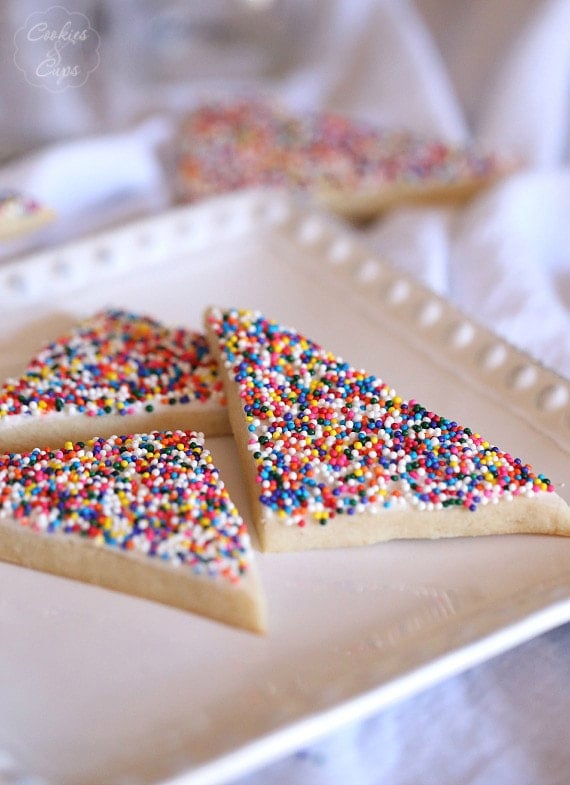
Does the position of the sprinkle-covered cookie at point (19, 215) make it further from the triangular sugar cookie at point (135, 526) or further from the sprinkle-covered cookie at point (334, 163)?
the triangular sugar cookie at point (135, 526)

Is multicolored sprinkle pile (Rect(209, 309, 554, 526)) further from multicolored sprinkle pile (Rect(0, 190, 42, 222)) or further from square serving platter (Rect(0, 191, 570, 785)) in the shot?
multicolored sprinkle pile (Rect(0, 190, 42, 222))

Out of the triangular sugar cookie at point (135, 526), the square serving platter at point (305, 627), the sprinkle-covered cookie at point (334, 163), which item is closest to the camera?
the square serving platter at point (305, 627)

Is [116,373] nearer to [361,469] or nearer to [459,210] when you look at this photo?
[361,469]

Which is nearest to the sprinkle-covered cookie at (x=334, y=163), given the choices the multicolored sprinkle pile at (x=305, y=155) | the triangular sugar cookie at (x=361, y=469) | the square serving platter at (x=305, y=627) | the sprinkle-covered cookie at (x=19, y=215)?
the multicolored sprinkle pile at (x=305, y=155)

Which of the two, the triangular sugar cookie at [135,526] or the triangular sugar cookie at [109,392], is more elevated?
the triangular sugar cookie at [109,392]

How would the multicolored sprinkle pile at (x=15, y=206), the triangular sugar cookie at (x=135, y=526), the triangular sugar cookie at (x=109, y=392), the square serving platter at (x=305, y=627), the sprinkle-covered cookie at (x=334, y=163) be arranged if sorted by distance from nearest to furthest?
the square serving platter at (x=305, y=627) < the triangular sugar cookie at (x=135, y=526) < the triangular sugar cookie at (x=109, y=392) < the multicolored sprinkle pile at (x=15, y=206) < the sprinkle-covered cookie at (x=334, y=163)

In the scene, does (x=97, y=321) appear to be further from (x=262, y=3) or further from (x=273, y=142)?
(x=262, y=3)

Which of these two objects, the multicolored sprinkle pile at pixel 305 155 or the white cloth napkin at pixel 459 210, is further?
the multicolored sprinkle pile at pixel 305 155
